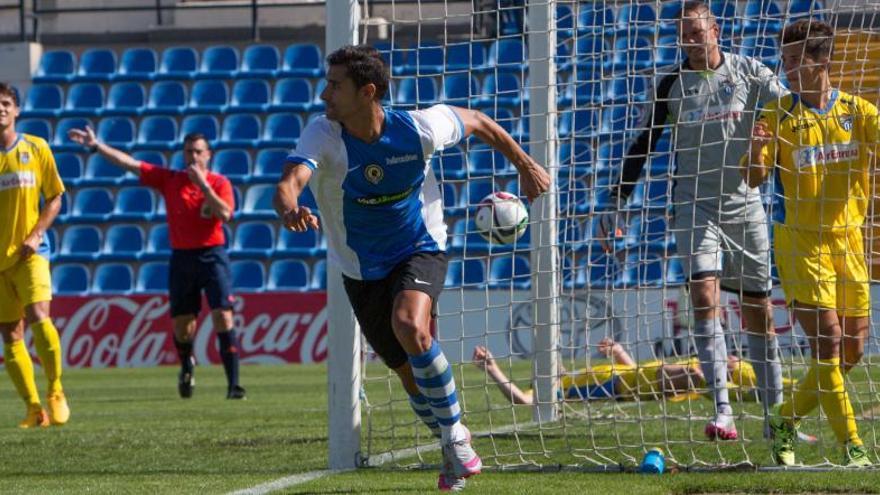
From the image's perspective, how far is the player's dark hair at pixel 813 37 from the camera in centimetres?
649

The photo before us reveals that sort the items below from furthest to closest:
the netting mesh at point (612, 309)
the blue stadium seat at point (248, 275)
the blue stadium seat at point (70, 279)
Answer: the blue stadium seat at point (70, 279) → the blue stadium seat at point (248, 275) → the netting mesh at point (612, 309)

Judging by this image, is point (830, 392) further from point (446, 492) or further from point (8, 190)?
point (8, 190)

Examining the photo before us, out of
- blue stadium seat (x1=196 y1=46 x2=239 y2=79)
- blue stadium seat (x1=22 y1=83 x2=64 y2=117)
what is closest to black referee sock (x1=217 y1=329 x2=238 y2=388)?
blue stadium seat (x1=196 y1=46 x2=239 y2=79)

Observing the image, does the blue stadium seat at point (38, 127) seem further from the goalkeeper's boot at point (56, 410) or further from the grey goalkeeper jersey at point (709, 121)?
the grey goalkeeper jersey at point (709, 121)

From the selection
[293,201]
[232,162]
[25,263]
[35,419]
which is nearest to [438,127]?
[293,201]

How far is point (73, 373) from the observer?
1683 cm

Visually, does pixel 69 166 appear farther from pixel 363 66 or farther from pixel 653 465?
pixel 653 465

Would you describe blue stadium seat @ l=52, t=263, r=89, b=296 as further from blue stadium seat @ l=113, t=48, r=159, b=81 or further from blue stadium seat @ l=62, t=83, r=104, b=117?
blue stadium seat @ l=113, t=48, r=159, b=81

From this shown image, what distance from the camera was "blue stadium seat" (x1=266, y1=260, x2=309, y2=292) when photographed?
18.8 m

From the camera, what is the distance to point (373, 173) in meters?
5.89

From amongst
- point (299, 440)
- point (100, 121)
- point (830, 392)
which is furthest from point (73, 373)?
point (830, 392)

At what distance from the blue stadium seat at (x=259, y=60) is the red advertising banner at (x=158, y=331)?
4668 mm

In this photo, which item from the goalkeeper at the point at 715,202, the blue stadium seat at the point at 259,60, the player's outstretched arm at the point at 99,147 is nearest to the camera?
the goalkeeper at the point at 715,202

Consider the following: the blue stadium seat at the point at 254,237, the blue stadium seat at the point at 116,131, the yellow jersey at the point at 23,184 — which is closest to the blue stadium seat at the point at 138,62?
the blue stadium seat at the point at 116,131
